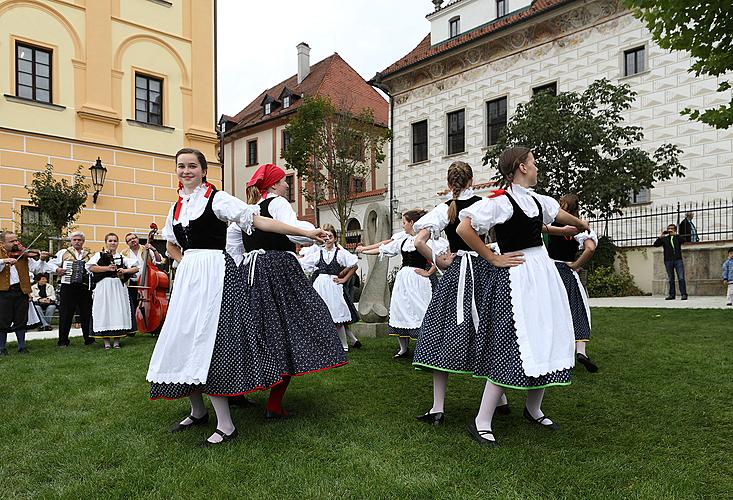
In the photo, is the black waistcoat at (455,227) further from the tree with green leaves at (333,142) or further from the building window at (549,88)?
the tree with green leaves at (333,142)

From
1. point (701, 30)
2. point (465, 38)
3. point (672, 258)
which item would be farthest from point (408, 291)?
point (465, 38)

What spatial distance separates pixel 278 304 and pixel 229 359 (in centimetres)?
64

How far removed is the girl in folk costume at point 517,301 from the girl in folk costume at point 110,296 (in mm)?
6574

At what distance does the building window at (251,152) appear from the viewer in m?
39.3

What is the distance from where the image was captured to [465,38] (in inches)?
934

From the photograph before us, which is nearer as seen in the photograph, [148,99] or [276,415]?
[276,415]

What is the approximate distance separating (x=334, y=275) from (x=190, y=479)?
189 inches

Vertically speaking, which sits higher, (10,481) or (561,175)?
(561,175)

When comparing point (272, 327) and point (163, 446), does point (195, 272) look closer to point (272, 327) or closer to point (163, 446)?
point (272, 327)

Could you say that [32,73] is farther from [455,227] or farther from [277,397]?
[455,227]

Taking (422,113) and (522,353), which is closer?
(522,353)

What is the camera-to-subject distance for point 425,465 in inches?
131

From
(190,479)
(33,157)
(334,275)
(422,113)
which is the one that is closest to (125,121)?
(33,157)

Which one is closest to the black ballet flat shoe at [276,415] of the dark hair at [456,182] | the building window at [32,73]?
the dark hair at [456,182]
